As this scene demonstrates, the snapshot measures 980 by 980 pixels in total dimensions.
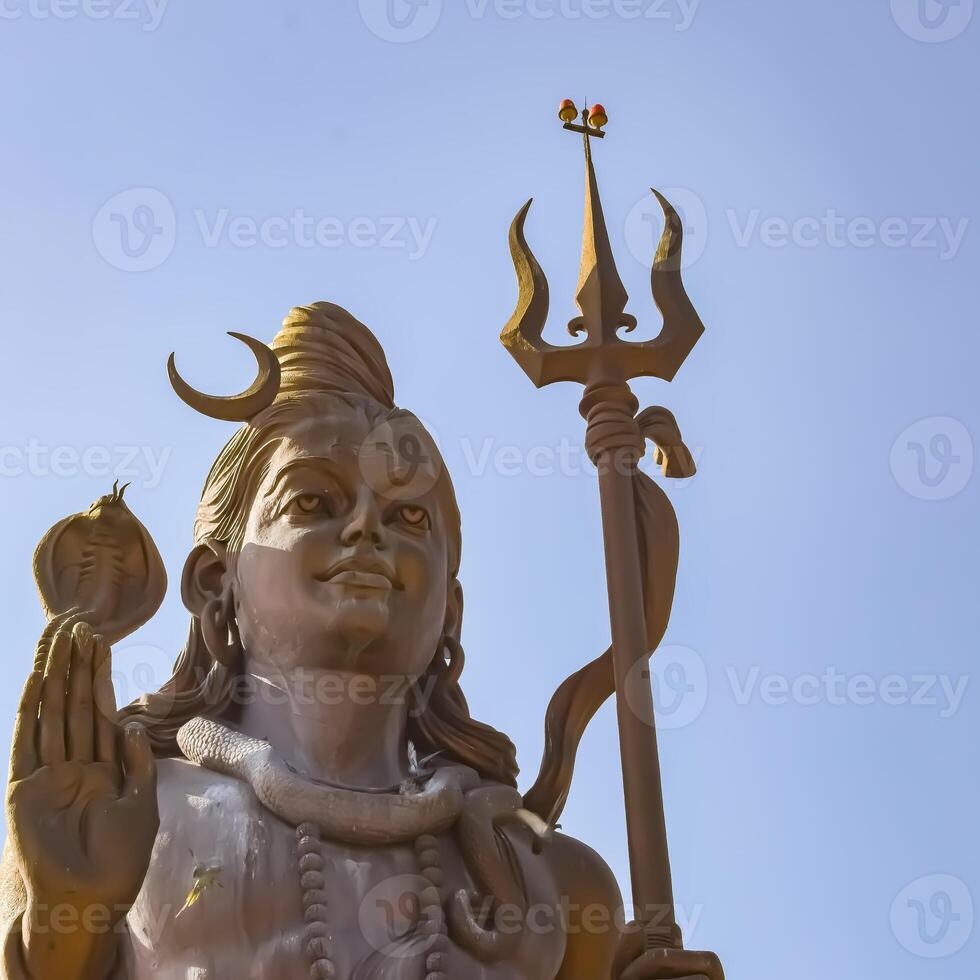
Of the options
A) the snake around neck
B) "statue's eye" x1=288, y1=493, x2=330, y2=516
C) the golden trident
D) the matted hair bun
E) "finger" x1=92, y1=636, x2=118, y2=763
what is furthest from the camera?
the matted hair bun

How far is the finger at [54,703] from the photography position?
5.78 meters

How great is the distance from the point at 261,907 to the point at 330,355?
7.16ft

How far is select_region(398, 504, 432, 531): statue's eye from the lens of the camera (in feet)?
22.1

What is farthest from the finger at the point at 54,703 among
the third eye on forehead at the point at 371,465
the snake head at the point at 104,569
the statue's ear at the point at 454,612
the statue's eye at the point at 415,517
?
the statue's ear at the point at 454,612

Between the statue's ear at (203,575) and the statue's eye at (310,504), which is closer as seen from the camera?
the statue's eye at (310,504)

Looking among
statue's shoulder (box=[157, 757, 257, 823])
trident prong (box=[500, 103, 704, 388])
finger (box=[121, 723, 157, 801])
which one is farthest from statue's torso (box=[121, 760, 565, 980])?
trident prong (box=[500, 103, 704, 388])

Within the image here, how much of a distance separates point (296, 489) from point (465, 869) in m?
1.43

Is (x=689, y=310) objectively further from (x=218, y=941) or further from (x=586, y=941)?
(x=218, y=941)

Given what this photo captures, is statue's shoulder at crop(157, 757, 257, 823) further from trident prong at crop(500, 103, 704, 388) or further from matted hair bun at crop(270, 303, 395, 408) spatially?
trident prong at crop(500, 103, 704, 388)

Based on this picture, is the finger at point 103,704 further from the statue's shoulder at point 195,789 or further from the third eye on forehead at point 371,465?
the third eye on forehead at point 371,465

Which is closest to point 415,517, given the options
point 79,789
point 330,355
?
point 330,355

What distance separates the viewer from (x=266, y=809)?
6.13 meters

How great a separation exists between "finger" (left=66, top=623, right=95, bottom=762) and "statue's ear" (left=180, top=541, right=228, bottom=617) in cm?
100

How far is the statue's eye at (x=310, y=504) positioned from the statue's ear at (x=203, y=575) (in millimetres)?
423
